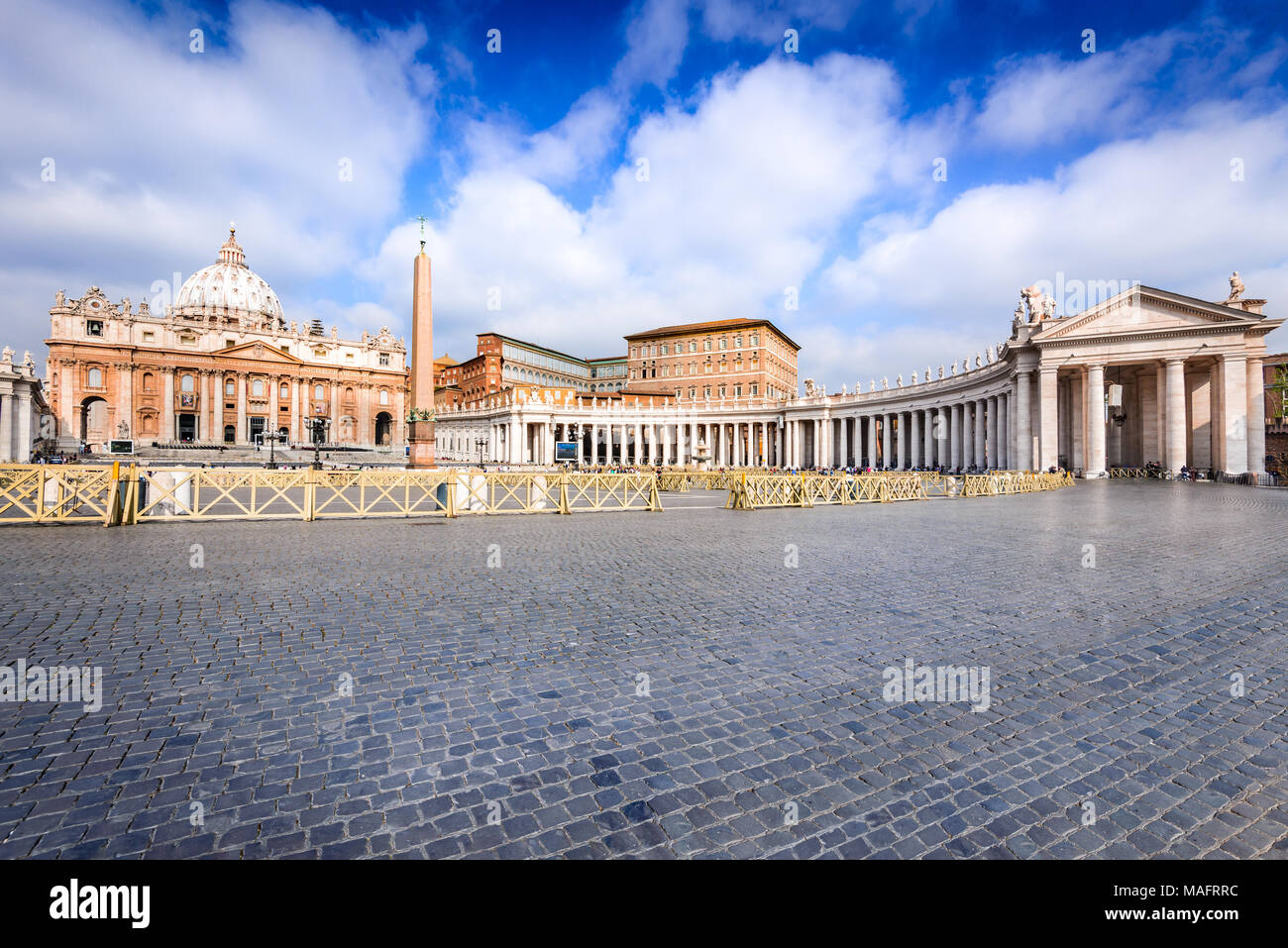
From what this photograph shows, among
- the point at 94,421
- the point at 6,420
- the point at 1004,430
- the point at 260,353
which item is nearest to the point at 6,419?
the point at 6,420

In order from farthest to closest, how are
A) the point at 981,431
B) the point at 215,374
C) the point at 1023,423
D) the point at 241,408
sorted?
the point at 241,408
the point at 215,374
the point at 981,431
the point at 1023,423

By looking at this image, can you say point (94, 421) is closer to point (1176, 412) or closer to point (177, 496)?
point (177, 496)

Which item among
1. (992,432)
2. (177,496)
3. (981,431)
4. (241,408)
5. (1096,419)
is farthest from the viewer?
(241,408)

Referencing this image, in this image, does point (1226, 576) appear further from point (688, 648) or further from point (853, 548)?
point (688, 648)

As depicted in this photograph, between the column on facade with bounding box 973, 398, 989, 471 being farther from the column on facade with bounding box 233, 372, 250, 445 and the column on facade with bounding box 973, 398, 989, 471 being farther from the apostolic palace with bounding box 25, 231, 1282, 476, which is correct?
the column on facade with bounding box 233, 372, 250, 445

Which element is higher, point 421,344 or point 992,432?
point 421,344

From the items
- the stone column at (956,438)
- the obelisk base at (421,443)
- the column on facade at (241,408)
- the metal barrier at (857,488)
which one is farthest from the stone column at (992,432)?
the column on facade at (241,408)
